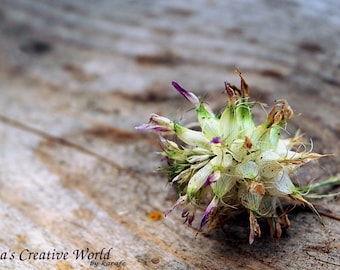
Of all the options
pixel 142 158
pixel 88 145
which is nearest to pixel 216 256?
pixel 142 158

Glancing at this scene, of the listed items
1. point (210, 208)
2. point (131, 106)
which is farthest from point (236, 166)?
point (131, 106)

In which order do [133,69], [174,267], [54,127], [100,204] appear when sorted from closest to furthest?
[174,267] < [100,204] < [54,127] < [133,69]

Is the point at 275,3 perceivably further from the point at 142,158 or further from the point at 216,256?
the point at 216,256

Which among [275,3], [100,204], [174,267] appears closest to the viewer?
[174,267]

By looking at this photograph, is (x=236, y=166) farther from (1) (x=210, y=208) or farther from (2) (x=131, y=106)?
(2) (x=131, y=106)

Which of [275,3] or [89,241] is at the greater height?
[275,3]
